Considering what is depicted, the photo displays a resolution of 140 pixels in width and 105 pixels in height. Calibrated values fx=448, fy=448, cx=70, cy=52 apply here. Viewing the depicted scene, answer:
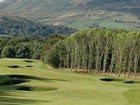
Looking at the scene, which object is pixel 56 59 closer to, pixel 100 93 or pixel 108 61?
pixel 108 61

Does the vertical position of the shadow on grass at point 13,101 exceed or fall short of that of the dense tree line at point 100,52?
it exceeds it

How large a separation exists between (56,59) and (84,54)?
1038 centimetres

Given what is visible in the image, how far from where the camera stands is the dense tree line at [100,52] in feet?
472

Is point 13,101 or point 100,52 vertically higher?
point 13,101

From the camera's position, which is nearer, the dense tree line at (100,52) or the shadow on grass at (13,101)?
the shadow on grass at (13,101)

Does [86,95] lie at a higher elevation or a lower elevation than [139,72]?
higher

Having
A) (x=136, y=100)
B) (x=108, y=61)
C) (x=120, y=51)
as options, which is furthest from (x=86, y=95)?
(x=108, y=61)

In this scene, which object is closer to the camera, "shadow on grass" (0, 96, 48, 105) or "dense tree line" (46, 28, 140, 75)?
"shadow on grass" (0, 96, 48, 105)

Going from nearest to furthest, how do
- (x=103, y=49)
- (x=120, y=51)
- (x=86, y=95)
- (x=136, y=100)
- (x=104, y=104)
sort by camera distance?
(x=104, y=104) < (x=136, y=100) < (x=86, y=95) < (x=120, y=51) < (x=103, y=49)

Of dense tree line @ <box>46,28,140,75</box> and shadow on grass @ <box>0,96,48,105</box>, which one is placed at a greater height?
shadow on grass @ <box>0,96,48,105</box>

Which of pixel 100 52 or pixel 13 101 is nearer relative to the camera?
pixel 13 101

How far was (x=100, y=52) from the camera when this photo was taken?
525ft

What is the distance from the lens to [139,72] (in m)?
149

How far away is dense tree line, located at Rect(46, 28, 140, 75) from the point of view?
143875mm
